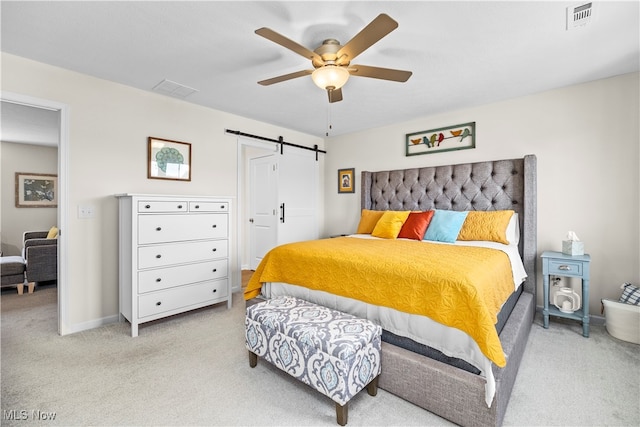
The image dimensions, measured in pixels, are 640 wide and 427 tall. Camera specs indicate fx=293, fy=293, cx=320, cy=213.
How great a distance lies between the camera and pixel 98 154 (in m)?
2.78

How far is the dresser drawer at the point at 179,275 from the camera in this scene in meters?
2.67

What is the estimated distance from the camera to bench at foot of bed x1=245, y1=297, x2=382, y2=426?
150 cm

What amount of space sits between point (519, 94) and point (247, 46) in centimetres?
280

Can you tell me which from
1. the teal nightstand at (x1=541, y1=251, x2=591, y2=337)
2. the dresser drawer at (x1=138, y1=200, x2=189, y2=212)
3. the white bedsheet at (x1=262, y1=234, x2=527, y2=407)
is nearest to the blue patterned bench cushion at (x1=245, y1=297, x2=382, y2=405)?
the white bedsheet at (x1=262, y1=234, x2=527, y2=407)

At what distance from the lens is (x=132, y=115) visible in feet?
9.77

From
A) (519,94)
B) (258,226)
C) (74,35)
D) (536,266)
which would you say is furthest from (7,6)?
(536,266)

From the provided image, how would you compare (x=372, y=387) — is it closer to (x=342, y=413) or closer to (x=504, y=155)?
(x=342, y=413)

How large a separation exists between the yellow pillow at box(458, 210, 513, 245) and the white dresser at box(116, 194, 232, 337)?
2580 millimetres

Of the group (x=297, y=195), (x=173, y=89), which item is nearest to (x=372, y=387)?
(x=173, y=89)

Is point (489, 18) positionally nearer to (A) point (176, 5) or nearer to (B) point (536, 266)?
(A) point (176, 5)

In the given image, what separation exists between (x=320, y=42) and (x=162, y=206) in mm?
1999

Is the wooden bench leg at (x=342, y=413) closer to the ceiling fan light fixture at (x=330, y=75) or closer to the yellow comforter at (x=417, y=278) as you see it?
the yellow comforter at (x=417, y=278)

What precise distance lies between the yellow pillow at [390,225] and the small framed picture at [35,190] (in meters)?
6.00

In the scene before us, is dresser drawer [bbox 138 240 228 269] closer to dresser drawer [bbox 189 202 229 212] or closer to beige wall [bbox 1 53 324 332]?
dresser drawer [bbox 189 202 229 212]
